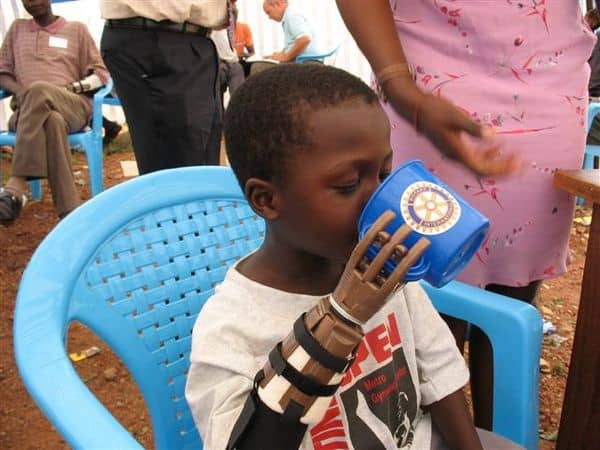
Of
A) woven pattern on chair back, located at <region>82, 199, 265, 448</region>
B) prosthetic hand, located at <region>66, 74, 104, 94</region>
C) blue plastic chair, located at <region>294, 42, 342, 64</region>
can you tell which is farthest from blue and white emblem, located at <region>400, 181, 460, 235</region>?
blue plastic chair, located at <region>294, 42, 342, 64</region>

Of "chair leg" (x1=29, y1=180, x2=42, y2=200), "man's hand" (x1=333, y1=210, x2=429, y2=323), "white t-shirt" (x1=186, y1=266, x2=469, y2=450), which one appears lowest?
"chair leg" (x1=29, y1=180, x2=42, y2=200)

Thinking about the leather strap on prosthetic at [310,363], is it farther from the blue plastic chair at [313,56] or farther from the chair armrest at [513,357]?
the blue plastic chair at [313,56]

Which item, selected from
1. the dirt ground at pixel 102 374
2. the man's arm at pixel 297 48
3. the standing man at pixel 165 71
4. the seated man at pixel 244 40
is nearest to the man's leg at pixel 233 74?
the man's arm at pixel 297 48

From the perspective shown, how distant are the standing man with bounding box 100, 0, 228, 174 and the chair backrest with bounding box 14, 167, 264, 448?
1027mm

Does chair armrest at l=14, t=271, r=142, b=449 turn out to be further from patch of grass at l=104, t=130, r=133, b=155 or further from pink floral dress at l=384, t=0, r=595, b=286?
patch of grass at l=104, t=130, r=133, b=155

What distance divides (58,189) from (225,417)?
3.13 meters

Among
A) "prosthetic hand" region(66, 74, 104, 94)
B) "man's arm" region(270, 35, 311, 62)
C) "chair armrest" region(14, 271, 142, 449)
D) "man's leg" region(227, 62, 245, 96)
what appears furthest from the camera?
"man's arm" region(270, 35, 311, 62)

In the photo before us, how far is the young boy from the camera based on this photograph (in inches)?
29.3

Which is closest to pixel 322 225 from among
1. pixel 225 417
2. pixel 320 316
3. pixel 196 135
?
pixel 320 316

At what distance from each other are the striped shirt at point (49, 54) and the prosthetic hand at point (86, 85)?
5 centimetres

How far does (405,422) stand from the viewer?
1038 millimetres

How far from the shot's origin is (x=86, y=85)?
13.4 ft

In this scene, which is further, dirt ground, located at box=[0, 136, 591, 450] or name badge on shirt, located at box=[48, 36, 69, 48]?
name badge on shirt, located at box=[48, 36, 69, 48]

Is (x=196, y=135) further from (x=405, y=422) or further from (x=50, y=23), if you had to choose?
(x=50, y=23)
